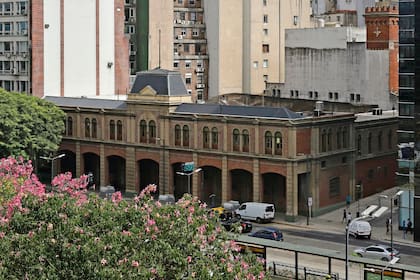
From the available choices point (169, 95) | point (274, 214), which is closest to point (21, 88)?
point (169, 95)

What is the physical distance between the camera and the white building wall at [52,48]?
103m

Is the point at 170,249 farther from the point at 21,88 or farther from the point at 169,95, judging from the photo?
the point at 21,88

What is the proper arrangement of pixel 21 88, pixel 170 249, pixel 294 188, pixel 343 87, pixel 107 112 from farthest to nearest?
pixel 343 87, pixel 21 88, pixel 107 112, pixel 294 188, pixel 170 249

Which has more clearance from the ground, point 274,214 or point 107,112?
point 107,112

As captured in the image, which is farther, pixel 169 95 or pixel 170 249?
pixel 169 95

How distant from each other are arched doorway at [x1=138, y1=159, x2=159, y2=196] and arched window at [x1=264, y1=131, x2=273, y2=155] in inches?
582

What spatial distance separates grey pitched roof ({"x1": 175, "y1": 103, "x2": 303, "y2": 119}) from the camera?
8019cm

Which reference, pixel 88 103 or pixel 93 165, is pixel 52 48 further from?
pixel 93 165

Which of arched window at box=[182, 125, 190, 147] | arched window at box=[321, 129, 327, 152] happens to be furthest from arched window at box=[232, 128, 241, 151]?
arched window at box=[321, 129, 327, 152]

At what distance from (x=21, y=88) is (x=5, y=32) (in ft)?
22.5

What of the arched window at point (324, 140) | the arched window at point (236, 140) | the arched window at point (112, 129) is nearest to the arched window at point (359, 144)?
the arched window at point (324, 140)

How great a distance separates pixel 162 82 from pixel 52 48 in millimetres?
21846

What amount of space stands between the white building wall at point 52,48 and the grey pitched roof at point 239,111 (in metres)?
23.2

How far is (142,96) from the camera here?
89.0 meters
